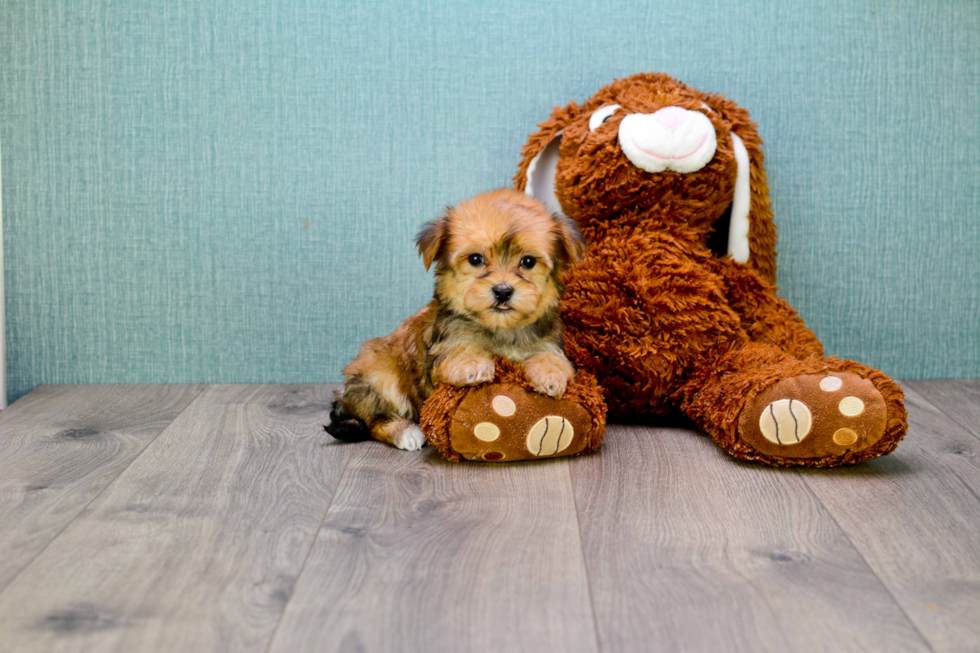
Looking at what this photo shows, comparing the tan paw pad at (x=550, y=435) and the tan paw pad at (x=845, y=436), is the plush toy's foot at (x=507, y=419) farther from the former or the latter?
Answer: the tan paw pad at (x=845, y=436)

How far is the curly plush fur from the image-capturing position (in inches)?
78.2

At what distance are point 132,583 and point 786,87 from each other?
213 cm

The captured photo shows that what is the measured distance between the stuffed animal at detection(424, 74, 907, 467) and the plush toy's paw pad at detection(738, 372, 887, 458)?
52 millimetres

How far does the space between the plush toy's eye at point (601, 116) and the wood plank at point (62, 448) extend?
1333mm

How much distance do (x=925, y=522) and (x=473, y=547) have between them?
82 centimetres

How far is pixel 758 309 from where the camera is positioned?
218cm

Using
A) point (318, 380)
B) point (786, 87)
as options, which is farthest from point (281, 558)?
point (786, 87)

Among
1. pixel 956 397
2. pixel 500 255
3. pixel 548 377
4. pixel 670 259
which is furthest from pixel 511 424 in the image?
pixel 956 397

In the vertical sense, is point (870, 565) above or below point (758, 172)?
→ below

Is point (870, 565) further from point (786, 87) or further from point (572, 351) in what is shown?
point (786, 87)

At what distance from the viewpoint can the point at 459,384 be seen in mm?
1777

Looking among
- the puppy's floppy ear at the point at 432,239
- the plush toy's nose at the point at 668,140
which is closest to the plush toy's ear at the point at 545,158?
the plush toy's nose at the point at 668,140

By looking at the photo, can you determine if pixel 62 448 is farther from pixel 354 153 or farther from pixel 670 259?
pixel 670 259

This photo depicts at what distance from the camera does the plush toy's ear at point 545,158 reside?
222cm
